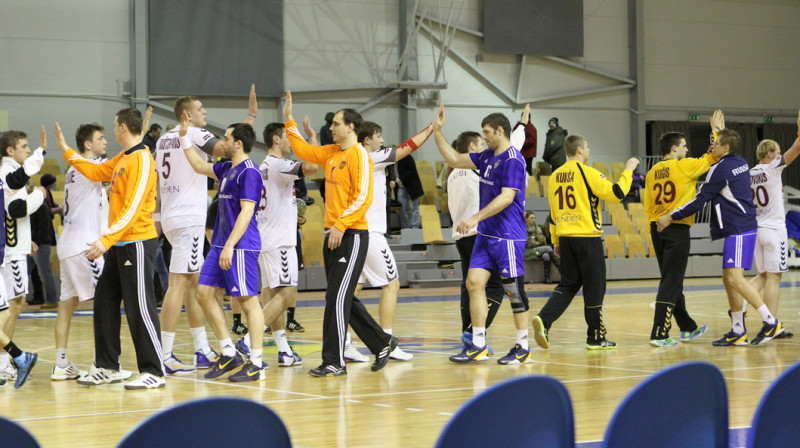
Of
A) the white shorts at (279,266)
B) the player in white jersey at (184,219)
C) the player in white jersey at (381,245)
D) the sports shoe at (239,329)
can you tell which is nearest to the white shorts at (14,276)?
the player in white jersey at (184,219)

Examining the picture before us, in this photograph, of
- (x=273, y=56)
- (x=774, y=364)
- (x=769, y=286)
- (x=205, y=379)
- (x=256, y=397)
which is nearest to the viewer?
(x=256, y=397)

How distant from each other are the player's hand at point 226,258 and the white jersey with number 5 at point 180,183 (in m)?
0.95

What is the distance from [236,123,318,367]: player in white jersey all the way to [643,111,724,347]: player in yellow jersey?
322 centimetres

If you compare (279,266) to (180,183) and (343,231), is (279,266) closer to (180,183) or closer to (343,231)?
(180,183)

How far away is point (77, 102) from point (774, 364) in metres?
15.8

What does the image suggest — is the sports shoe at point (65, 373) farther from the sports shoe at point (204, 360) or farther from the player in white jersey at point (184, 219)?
the sports shoe at point (204, 360)

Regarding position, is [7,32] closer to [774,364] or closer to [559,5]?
[559,5]

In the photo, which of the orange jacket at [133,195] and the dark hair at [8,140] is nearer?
Answer: the orange jacket at [133,195]

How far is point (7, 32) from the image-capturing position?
18.4 m

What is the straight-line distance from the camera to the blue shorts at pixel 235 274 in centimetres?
646

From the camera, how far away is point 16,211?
6891 mm

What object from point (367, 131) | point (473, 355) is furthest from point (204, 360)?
point (367, 131)

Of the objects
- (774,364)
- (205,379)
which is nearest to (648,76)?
(774,364)

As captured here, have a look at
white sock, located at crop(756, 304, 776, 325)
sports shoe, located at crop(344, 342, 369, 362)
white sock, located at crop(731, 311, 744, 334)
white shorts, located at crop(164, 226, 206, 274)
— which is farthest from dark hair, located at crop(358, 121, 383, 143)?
white sock, located at crop(756, 304, 776, 325)
